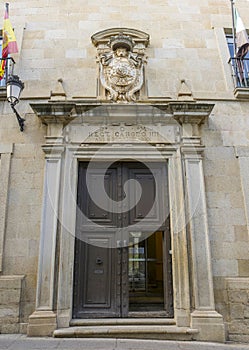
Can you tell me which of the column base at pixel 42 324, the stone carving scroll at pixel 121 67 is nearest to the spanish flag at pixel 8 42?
the stone carving scroll at pixel 121 67

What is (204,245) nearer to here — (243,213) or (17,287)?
(243,213)

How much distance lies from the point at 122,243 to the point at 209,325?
1.80 meters

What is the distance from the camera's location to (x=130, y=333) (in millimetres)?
4137

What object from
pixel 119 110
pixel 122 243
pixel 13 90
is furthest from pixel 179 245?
pixel 13 90

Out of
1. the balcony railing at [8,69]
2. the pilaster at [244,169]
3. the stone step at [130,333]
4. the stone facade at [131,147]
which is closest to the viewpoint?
the stone step at [130,333]

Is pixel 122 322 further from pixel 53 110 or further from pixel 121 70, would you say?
pixel 121 70

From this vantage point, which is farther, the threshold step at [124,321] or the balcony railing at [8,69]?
the balcony railing at [8,69]

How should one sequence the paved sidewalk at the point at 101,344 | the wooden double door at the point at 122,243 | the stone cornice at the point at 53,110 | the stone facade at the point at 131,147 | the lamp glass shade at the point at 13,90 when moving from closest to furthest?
the paved sidewalk at the point at 101,344, the stone facade at the point at 131,147, the wooden double door at the point at 122,243, the lamp glass shade at the point at 13,90, the stone cornice at the point at 53,110

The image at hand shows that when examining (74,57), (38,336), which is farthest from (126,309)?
(74,57)

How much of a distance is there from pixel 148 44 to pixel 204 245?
4.33m

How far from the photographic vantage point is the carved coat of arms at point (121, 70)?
5.63 metres

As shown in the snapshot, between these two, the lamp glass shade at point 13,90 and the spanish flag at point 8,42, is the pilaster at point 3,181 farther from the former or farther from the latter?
the spanish flag at point 8,42

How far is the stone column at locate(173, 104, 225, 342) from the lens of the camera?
428cm

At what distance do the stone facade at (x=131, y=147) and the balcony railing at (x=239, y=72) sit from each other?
0.63 feet
